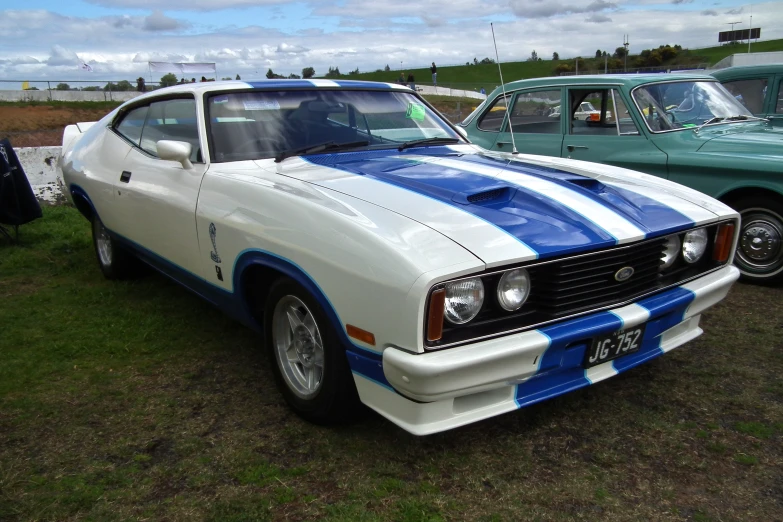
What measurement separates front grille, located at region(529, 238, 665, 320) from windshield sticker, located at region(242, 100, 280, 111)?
1864 mm

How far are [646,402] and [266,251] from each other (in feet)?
6.11

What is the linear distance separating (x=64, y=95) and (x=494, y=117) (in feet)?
124

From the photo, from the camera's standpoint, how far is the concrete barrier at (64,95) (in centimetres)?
3569

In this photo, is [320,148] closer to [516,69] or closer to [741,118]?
[741,118]

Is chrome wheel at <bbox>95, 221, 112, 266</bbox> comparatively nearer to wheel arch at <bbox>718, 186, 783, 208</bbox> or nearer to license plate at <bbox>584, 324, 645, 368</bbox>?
license plate at <bbox>584, 324, 645, 368</bbox>

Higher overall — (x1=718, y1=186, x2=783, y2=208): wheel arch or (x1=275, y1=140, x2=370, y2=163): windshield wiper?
(x1=275, y1=140, x2=370, y2=163): windshield wiper

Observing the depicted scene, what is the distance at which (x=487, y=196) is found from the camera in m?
2.70

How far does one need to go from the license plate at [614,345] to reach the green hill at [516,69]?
1960 inches

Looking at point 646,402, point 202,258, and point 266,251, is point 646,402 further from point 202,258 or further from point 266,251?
point 202,258

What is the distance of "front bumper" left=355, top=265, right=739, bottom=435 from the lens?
2.15 meters

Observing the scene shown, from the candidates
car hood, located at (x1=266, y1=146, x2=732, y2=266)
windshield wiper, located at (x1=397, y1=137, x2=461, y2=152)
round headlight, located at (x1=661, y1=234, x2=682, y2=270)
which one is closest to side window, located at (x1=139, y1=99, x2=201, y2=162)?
car hood, located at (x1=266, y1=146, x2=732, y2=266)

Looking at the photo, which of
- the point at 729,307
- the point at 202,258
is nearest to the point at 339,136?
the point at 202,258

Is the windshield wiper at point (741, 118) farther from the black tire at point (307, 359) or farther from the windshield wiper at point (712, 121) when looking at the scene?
the black tire at point (307, 359)

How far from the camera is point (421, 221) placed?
2377mm
